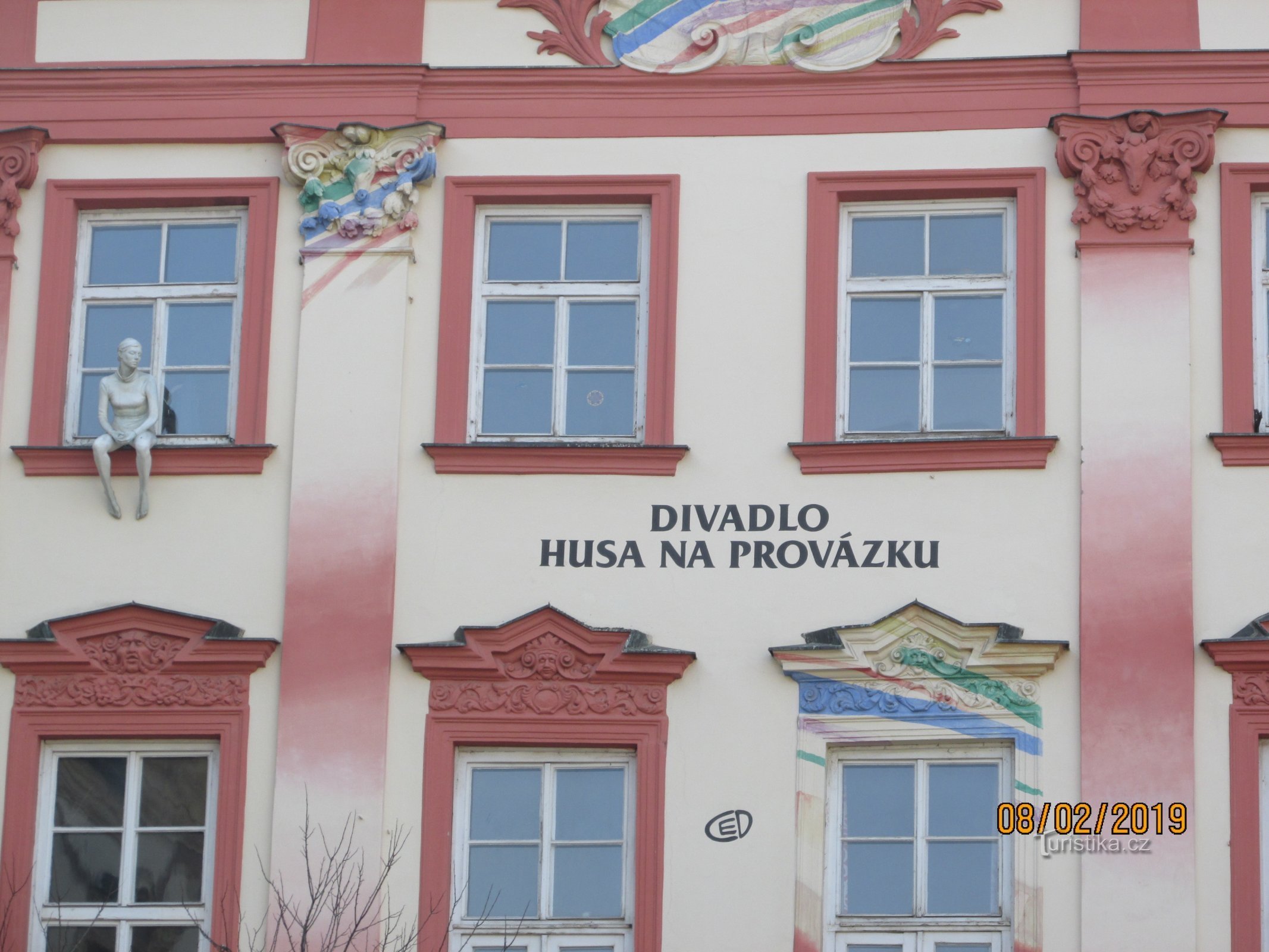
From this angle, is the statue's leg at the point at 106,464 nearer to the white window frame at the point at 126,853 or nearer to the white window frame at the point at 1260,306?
the white window frame at the point at 126,853

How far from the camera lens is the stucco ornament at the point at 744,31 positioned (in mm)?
14344

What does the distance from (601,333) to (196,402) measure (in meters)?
2.12

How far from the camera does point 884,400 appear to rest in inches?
549

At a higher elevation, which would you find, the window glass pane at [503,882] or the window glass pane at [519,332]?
the window glass pane at [519,332]

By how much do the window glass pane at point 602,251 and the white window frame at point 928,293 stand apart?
3.57 ft

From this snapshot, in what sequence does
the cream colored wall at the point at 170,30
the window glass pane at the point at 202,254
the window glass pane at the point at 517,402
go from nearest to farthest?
1. the window glass pane at the point at 517,402
2. the window glass pane at the point at 202,254
3. the cream colored wall at the point at 170,30

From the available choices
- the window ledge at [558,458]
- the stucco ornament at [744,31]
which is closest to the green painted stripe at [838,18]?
the stucco ornament at [744,31]

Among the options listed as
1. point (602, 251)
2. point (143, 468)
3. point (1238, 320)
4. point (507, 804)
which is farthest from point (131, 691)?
point (1238, 320)

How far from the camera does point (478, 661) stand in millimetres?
13523

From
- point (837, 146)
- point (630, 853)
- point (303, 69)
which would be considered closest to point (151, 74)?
point (303, 69)

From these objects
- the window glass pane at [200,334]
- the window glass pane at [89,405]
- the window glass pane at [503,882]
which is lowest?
the window glass pane at [503,882]

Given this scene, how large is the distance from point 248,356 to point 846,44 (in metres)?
3.48

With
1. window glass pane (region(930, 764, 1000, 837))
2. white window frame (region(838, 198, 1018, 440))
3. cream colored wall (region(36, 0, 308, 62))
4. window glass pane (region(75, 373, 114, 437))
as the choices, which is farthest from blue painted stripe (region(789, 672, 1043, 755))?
cream colored wall (region(36, 0, 308, 62))

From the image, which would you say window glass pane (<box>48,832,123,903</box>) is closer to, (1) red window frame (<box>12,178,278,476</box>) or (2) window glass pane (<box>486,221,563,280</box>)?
(1) red window frame (<box>12,178,278,476</box>)
